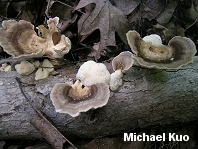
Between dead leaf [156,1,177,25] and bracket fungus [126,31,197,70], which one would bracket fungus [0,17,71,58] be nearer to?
bracket fungus [126,31,197,70]

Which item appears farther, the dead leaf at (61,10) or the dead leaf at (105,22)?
the dead leaf at (61,10)

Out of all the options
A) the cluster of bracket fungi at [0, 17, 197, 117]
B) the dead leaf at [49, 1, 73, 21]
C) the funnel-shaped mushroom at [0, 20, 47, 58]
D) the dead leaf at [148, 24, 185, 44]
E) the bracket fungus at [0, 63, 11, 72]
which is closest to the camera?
the cluster of bracket fungi at [0, 17, 197, 117]

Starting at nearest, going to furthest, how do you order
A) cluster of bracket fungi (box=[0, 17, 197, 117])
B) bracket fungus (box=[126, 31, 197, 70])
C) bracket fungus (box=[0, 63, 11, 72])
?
cluster of bracket fungi (box=[0, 17, 197, 117])
bracket fungus (box=[126, 31, 197, 70])
bracket fungus (box=[0, 63, 11, 72])

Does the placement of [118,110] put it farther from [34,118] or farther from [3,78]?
[3,78]

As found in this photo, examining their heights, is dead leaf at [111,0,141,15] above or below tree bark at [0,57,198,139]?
above

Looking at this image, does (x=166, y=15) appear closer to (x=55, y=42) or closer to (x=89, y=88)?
(x=55, y=42)

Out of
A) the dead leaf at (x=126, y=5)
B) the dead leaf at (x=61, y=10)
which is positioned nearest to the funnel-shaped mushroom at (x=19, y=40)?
the dead leaf at (x=61, y=10)

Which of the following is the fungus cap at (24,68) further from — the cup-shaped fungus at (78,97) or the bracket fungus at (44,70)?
the cup-shaped fungus at (78,97)

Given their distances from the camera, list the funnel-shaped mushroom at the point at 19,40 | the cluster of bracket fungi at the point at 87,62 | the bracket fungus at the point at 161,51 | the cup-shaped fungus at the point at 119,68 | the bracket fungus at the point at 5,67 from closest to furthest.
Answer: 1. the cluster of bracket fungi at the point at 87,62
2. the bracket fungus at the point at 161,51
3. the cup-shaped fungus at the point at 119,68
4. the funnel-shaped mushroom at the point at 19,40
5. the bracket fungus at the point at 5,67

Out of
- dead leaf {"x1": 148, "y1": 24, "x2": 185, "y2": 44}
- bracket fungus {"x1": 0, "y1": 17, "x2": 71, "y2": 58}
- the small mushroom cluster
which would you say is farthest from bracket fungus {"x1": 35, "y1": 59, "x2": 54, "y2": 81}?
dead leaf {"x1": 148, "y1": 24, "x2": 185, "y2": 44}
